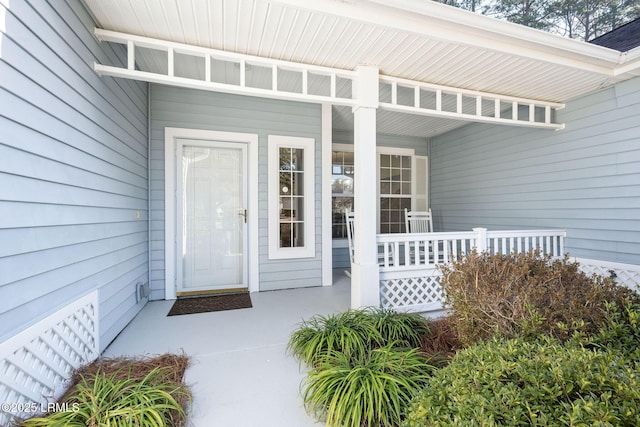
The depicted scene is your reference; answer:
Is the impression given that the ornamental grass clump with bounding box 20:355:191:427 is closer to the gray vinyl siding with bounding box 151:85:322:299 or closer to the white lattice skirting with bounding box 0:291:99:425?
the white lattice skirting with bounding box 0:291:99:425

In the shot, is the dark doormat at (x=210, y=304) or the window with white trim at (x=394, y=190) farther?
the window with white trim at (x=394, y=190)

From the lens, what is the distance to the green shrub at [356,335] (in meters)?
2.12

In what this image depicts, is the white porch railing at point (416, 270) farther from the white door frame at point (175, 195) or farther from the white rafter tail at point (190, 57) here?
the white door frame at point (175, 195)

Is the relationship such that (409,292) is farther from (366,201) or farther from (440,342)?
(366,201)

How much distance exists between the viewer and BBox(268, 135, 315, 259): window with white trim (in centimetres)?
414

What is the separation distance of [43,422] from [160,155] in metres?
2.97

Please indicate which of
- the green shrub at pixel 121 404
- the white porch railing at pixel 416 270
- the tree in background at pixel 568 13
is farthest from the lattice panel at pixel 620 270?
the tree in background at pixel 568 13

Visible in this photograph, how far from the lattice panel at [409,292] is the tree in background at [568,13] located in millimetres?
7879

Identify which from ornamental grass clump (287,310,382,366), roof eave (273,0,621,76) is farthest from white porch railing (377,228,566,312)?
roof eave (273,0,621,76)

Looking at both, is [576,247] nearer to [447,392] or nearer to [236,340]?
[447,392]

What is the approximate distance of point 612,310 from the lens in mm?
1527

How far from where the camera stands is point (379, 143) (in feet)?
19.4

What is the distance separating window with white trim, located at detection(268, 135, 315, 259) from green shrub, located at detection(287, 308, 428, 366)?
176 cm

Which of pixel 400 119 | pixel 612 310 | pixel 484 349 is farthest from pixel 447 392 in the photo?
pixel 400 119
